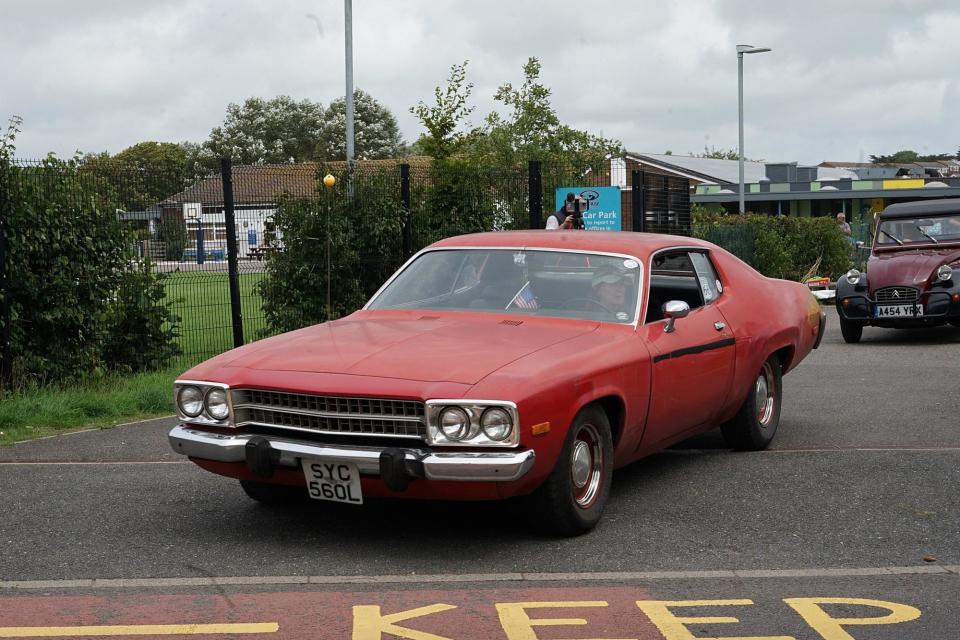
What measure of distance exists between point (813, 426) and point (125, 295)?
6.31 meters

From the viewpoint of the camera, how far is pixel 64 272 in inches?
434

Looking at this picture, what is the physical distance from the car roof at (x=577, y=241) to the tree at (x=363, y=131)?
281ft

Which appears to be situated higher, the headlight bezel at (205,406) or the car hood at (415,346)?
the car hood at (415,346)

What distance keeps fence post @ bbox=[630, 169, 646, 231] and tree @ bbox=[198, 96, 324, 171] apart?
2969 inches

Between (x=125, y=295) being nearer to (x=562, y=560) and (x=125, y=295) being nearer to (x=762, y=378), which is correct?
(x=762, y=378)

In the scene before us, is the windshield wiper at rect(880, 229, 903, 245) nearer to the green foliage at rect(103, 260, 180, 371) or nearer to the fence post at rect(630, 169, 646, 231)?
the fence post at rect(630, 169, 646, 231)

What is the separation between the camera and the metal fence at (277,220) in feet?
38.5

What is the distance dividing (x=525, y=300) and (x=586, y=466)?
126 cm

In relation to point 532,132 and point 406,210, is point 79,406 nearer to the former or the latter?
point 406,210

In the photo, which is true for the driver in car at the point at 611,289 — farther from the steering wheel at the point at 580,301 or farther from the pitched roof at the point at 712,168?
the pitched roof at the point at 712,168

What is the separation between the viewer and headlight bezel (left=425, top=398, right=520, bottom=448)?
546 centimetres

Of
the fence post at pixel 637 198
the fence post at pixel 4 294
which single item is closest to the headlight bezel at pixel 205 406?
the fence post at pixel 4 294

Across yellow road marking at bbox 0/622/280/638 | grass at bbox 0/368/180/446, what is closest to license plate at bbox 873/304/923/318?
grass at bbox 0/368/180/446

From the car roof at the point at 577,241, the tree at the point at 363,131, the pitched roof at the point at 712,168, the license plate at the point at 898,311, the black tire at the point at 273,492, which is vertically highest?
the tree at the point at 363,131
